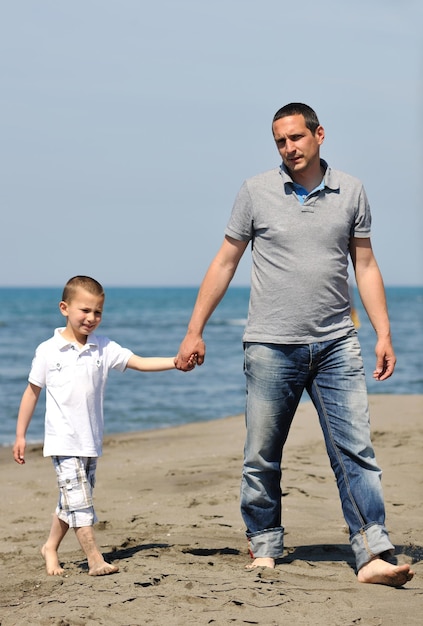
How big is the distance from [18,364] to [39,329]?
59.0 ft

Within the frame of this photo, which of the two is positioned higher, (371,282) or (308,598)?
(371,282)

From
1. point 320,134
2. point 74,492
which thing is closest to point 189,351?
point 74,492

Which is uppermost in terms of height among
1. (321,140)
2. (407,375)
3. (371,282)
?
(321,140)

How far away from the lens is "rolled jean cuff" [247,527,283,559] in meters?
4.67

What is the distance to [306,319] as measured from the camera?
14.8 ft

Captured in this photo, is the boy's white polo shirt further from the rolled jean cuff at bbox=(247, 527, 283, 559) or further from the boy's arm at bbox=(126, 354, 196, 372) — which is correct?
the rolled jean cuff at bbox=(247, 527, 283, 559)

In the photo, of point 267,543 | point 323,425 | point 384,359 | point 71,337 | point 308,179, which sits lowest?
point 267,543

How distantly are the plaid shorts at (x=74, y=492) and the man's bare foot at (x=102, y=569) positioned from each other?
23cm

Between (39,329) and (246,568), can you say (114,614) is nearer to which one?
(246,568)

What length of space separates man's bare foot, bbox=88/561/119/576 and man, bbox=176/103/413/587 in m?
0.70

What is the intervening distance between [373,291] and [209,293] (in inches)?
32.3

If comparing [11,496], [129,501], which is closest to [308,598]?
[129,501]

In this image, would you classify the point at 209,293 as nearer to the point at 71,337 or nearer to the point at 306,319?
the point at 306,319

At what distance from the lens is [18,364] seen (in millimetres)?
21609
